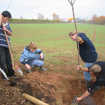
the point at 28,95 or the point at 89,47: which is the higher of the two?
the point at 89,47

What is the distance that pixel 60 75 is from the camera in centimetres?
513

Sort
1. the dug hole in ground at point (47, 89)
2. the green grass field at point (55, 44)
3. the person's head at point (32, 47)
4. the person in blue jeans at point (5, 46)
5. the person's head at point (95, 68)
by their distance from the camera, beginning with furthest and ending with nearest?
the green grass field at point (55, 44), the person's head at point (32, 47), the person in blue jeans at point (5, 46), the dug hole in ground at point (47, 89), the person's head at point (95, 68)

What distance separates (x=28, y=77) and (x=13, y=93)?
0.93 metres

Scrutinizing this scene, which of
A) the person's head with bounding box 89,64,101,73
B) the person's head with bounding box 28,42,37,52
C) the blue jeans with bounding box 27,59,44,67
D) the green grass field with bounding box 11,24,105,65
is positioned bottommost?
the green grass field with bounding box 11,24,105,65

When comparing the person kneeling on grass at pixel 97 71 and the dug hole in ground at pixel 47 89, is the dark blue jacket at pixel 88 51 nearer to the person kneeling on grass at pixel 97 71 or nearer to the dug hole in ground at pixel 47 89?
the person kneeling on grass at pixel 97 71

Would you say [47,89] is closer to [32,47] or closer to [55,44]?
[32,47]

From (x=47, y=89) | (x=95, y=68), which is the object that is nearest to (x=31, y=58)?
(x=47, y=89)

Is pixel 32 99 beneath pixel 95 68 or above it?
beneath

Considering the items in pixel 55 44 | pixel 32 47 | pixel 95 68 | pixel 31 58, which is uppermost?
pixel 32 47

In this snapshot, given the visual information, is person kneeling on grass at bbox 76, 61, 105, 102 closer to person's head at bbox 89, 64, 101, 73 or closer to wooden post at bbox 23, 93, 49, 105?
person's head at bbox 89, 64, 101, 73

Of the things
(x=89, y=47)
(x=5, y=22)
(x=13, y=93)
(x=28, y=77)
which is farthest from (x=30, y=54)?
(x=89, y=47)

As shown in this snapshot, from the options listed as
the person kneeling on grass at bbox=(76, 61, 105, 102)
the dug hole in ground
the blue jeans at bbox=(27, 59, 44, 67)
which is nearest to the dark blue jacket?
the person kneeling on grass at bbox=(76, 61, 105, 102)

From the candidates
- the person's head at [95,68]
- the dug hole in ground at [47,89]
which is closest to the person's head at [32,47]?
the dug hole in ground at [47,89]

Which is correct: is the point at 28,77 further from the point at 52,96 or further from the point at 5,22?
the point at 5,22
